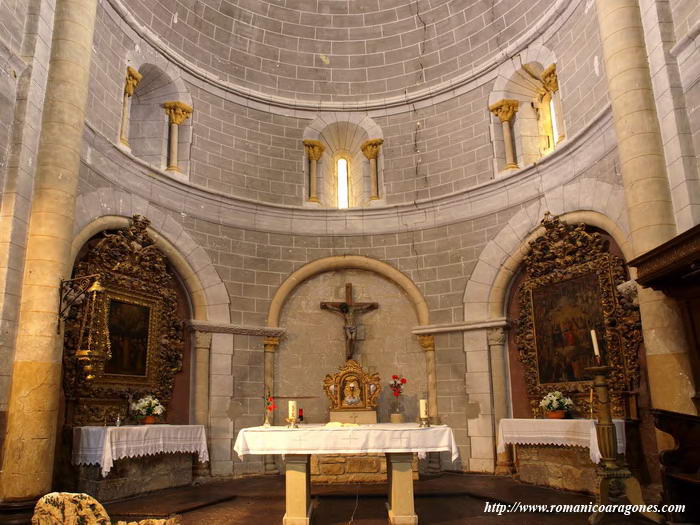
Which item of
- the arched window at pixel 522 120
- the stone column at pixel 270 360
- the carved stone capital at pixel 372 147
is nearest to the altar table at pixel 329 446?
the stone column at pixel 270 360

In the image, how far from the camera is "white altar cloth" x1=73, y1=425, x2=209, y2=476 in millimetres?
8529

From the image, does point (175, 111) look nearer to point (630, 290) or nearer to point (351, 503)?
point (351, 503)

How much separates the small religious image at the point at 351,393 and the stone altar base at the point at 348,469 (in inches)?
36.5

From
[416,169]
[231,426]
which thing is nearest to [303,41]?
[416,169]

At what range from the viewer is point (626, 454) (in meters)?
8.77

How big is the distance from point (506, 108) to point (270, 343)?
6.76 meters

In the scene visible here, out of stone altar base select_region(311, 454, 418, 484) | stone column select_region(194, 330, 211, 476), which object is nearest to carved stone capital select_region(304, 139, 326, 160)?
stone column select_region(194, 330, 211, 476)

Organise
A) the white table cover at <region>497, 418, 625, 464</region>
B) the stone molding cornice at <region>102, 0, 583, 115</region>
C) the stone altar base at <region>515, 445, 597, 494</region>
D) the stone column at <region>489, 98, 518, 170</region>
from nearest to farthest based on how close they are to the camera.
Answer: the white table cover at <region>497, 418, 625, 464</region>
the stone altar base at <region>515, 445, 597, 494</region>
the stone molding cornice at <region>102, 0, 583, 115</region>
the stone column at <region>489, 98, 518, 170</region>

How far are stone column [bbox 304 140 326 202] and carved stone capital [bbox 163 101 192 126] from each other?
A: 2871mm

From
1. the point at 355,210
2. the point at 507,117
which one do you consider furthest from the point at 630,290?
the point at 355,210

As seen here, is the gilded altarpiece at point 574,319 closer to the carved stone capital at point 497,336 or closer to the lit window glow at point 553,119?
the carved stone capital at point 497,336

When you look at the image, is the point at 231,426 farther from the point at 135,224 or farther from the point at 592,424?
the point at 592,424

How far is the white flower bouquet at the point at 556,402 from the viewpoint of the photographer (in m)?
9.70

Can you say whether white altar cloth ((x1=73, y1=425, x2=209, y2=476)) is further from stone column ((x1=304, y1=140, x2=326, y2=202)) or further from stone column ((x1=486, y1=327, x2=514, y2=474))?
stone column ((x1=304, y1=140, x2=326, y2=202))
